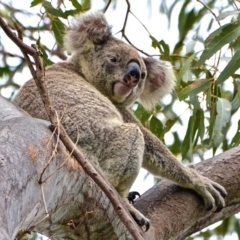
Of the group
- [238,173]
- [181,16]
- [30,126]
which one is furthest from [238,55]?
[181,16]

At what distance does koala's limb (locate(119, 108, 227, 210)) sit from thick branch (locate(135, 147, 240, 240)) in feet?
0.11

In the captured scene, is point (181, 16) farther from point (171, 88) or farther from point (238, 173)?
point (238, 173)

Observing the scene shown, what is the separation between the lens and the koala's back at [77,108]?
103 inches

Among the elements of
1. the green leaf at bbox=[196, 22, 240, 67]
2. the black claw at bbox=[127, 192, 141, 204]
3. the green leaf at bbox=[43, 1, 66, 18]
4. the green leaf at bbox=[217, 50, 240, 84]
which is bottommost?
the black claw at bbox=[127, 192, 141, 204]

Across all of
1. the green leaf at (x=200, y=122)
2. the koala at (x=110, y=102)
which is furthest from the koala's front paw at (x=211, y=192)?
the green leaf at (x=200, y=122)

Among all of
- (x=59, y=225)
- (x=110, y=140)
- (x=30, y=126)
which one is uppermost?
(x=30, y=126)

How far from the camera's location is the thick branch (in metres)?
2.33

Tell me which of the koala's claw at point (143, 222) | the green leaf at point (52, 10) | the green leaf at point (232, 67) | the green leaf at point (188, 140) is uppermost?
the green leaf at point (52, 10)

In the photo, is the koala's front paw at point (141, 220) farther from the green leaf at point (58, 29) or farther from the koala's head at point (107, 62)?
the green leaf at point (58, 29)

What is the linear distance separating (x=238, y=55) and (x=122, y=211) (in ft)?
4.40

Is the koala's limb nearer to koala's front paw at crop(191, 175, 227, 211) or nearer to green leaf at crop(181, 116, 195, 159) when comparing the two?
koala's front paw at crop(191, 175, 227, 211)

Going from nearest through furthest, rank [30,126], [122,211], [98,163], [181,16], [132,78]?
[122,211], [30,126], [98,163], [132,78], [181,16]

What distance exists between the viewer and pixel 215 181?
8.89ft

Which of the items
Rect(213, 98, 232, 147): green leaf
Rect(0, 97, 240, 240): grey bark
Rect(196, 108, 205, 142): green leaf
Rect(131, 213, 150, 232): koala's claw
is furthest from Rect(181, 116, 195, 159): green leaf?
Rect(131, 213, 150, 232): koala's claw
